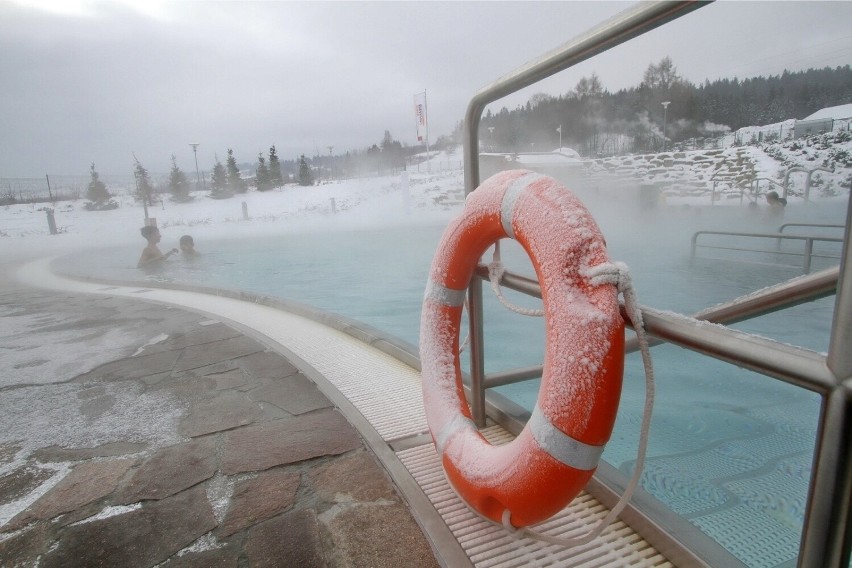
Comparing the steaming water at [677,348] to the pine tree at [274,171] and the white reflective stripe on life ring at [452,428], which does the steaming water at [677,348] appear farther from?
the pine tree at [274,171]

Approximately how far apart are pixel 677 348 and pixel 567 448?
4.09 metres

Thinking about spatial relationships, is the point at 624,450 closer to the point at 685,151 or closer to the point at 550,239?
the point at 550,239

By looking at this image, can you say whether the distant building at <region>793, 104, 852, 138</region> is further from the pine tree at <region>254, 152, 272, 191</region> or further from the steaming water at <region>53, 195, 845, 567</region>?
the pine tree at <region>254, 152, 272, 191</region>

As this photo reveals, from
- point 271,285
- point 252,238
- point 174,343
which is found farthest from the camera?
point 252,238

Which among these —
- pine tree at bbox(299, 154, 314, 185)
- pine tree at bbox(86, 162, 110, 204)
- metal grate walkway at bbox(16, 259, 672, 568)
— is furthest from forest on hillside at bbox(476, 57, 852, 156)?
pine tree at bbox(299, 154, 314, 185)

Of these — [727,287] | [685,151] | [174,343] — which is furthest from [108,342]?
[685,151]

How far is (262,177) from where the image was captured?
28.7m

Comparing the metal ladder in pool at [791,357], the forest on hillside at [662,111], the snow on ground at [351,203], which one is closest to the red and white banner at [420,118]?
the snow on ground at [351,203]

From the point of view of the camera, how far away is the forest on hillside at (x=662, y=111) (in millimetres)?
3818

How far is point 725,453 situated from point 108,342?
404 cm

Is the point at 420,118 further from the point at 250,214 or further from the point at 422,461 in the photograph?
the point at 422,461

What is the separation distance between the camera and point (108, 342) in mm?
3219

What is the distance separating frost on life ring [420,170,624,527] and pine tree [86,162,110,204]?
23.4m

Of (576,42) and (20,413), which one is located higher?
(576,42)
